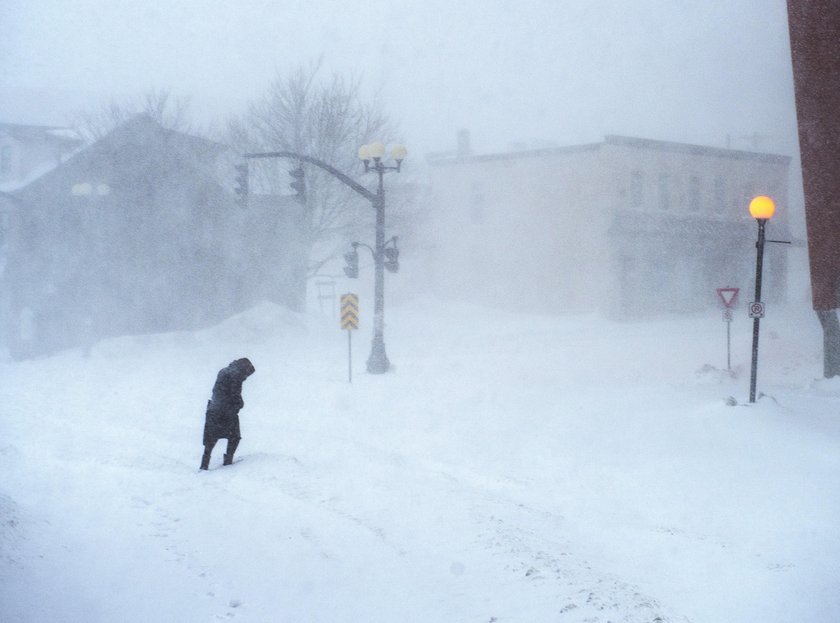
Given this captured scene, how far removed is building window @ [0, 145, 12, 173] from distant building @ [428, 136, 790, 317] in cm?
2019

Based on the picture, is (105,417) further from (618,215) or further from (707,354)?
(618,215)

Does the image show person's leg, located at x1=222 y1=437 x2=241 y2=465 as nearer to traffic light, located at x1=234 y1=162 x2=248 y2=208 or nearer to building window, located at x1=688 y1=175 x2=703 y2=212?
traffic light, located at x1=234 y1=162 x2=248 y2=208

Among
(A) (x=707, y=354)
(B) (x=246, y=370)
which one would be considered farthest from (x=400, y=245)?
(B) (x=246, y=370)

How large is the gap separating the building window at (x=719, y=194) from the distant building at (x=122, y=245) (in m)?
22.6

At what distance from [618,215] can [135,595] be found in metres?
29.3

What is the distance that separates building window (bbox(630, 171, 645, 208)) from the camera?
33281 millimetres

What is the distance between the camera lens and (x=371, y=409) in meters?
14.9

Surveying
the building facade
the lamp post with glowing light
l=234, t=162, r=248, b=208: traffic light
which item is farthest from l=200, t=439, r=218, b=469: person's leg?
the building facade

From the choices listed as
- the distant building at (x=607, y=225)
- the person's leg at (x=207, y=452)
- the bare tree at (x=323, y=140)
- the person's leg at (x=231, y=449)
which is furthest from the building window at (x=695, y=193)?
the person's leg at (x=207, y=452)

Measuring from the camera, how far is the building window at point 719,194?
35812mm

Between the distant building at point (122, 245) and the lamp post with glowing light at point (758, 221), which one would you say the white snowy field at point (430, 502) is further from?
the distant building at point (122, 245)

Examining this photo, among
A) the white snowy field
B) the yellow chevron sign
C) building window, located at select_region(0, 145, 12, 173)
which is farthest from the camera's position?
building window, located at select_region(0, 145, 12, 173)

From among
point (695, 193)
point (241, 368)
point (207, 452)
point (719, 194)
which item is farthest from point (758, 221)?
point (719, 194)

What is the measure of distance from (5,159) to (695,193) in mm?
32604
